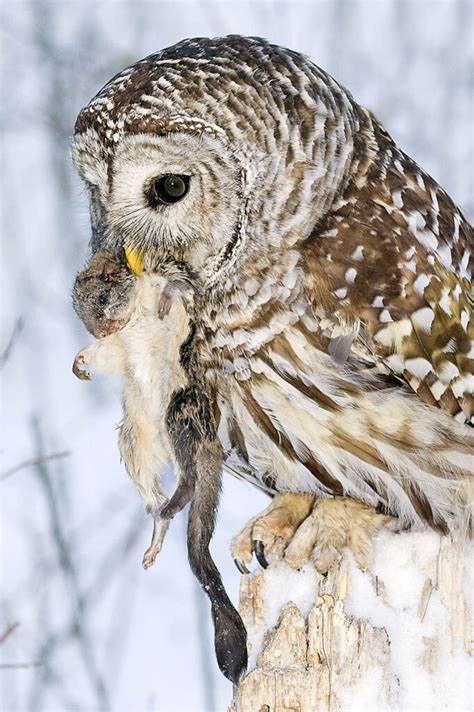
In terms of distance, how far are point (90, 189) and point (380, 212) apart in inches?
31.1

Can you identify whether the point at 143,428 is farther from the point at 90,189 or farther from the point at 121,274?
the point at 90,189

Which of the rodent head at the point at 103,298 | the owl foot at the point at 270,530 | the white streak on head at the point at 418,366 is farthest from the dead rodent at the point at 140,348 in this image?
the white streak on head at the point at 418,366

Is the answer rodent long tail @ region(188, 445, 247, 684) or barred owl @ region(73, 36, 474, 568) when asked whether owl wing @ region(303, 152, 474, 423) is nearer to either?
→ barred owl @ region(73, 36, 474, 568)

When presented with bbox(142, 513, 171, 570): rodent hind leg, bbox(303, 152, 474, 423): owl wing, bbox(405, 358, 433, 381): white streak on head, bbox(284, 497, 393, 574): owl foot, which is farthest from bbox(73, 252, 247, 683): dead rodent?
bbox(405, 358, 433, 381): white streak on head

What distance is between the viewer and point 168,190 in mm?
2725

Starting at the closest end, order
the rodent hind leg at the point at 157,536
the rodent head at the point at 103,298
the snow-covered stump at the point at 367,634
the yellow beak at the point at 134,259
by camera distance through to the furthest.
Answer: the snow-covered stump at the point at 367,634
the rodent hind leg at the point at 157,536
the rodent head at the point at 103,298
the yellow beak at the point at 134,259

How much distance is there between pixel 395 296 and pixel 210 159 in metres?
0.57

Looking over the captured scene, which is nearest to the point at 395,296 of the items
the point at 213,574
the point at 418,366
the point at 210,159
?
the point at 418,366

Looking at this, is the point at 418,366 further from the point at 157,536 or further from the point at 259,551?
the point at 157,536

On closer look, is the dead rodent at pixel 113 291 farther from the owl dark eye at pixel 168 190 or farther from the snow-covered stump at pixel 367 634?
the snow-covered stump at pixel 367 634

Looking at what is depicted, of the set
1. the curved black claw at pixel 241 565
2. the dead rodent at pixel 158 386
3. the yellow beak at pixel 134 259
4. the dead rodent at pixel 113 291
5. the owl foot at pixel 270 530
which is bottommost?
the curved black claw at pixel 241 565

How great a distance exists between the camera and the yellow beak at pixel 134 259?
276 centimetres

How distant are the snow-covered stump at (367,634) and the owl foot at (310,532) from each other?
0.05 m

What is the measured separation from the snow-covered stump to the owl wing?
42 cm
